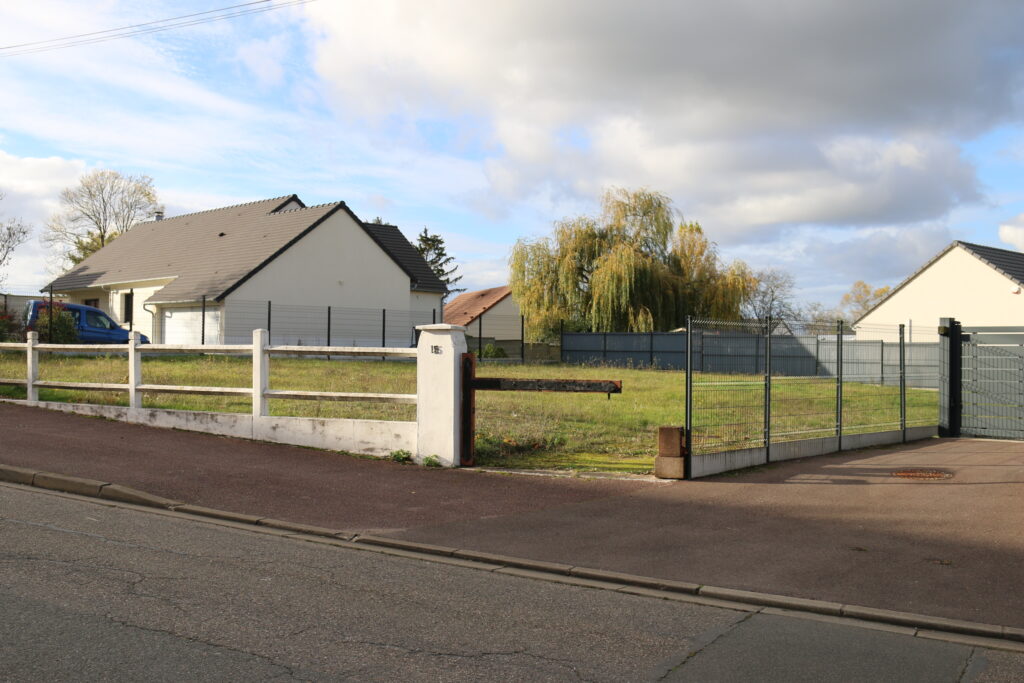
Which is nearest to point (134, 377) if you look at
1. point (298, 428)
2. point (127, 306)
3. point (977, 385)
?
point (298, 428)

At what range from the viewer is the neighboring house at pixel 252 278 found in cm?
3497

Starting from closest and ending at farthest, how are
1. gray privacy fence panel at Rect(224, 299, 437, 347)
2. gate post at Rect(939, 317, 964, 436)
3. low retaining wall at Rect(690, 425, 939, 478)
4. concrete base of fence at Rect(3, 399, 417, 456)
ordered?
low retaining wall at Rect(690, 425, 939, 478), concrete base of fence at Rect(3, 399, 417, 456), gate post at Rect(939, 317, 964, 436), gray privacy fence panel at Rect(224, 299, 437, 347)

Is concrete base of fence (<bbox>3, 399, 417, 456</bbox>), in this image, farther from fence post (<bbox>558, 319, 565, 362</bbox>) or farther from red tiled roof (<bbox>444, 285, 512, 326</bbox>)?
red tiled roof (<bbox>444, 285, 512, 326</bbox>)

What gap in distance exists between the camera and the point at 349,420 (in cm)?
1137

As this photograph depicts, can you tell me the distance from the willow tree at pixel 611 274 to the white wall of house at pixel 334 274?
6.90 m

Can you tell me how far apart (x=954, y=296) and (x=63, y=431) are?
38595 mm

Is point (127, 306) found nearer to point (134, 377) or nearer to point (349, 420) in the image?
point (134, 377)

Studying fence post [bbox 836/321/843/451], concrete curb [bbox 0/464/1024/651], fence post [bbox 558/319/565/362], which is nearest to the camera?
concrete curb [bbox 0/464/1024/651]

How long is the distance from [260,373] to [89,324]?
2242cm

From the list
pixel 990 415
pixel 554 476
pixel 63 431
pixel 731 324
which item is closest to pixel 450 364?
pixel 554 476

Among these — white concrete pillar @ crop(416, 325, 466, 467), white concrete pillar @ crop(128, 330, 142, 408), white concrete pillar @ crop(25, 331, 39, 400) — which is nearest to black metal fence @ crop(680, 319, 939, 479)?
white concrete pillar @ crop(416, 325, 466, 467)

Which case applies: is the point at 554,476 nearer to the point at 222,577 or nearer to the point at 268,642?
the point at 222,577

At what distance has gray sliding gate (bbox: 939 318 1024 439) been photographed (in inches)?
600

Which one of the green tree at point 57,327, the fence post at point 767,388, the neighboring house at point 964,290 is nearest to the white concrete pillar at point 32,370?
the fence post at point 767,388
